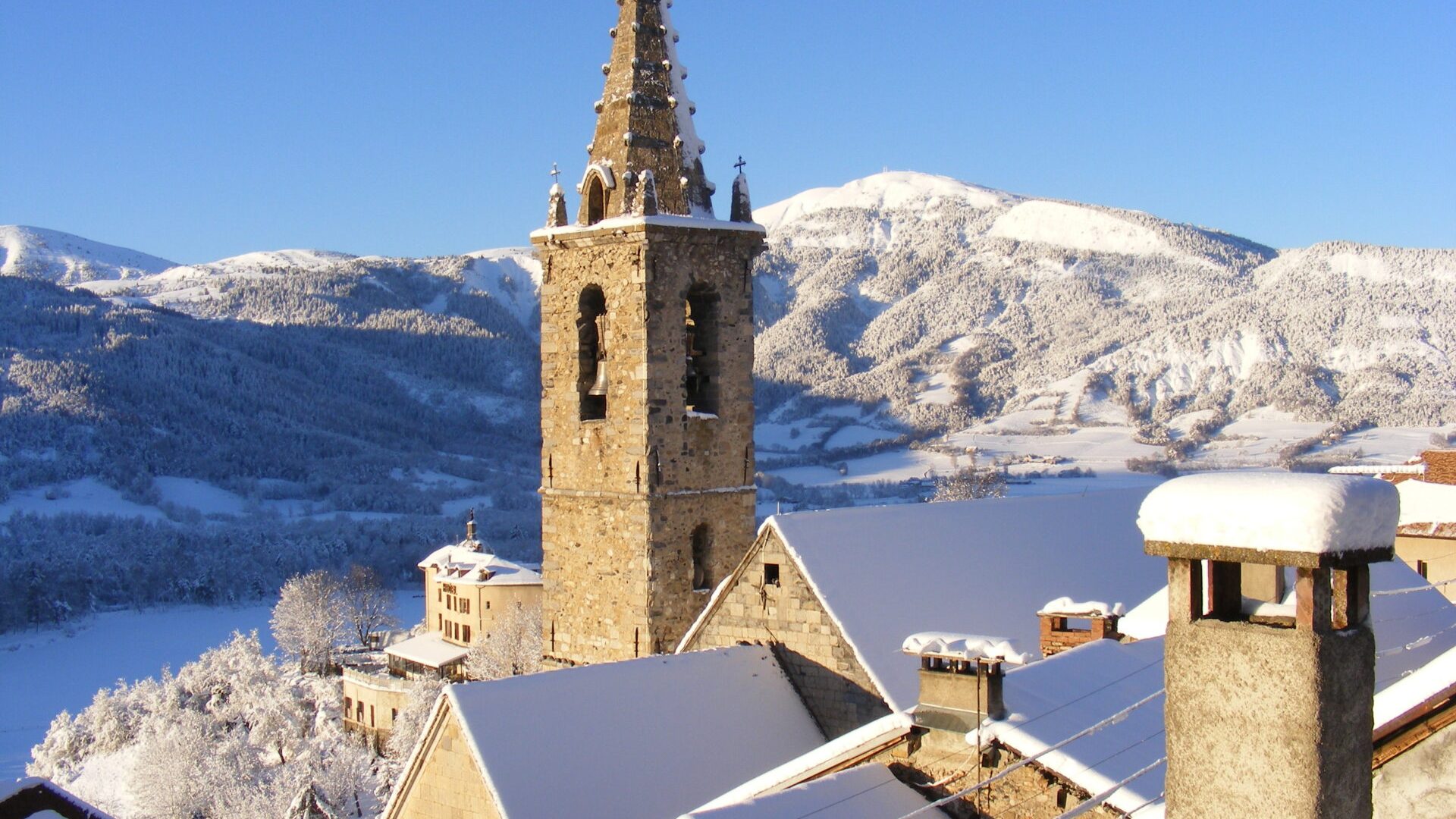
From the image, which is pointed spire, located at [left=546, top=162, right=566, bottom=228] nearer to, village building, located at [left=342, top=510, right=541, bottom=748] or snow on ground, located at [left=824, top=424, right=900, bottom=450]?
village building, located at [left=342, top=510, right=541, bottom=748]

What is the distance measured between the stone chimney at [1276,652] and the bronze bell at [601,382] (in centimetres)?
1364

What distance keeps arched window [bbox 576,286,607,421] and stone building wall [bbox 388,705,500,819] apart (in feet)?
21.5

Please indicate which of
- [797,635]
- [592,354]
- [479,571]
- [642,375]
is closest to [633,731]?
[797,635]

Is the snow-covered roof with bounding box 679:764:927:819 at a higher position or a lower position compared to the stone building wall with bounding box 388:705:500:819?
higher

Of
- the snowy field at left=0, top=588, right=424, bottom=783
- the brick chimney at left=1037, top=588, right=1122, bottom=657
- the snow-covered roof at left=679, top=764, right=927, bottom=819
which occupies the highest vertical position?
the brick chimney at left=1037, top=588, right=1122, bottom=657

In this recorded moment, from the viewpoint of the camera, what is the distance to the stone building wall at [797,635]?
13.4 metres

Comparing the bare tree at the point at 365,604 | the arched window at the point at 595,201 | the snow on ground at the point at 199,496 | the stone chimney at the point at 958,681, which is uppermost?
the arched window at the point at 595,201

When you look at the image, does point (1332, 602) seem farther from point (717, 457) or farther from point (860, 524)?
point (717, 457)

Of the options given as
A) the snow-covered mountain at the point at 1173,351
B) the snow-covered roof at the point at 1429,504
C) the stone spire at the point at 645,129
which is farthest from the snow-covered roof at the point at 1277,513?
the snow-covered mountain at the point at 1173,351

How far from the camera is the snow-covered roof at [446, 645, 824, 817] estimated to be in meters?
11.2

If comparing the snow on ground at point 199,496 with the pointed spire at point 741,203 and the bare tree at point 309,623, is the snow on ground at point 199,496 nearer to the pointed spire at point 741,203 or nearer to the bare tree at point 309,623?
the bare tree at point 309,623

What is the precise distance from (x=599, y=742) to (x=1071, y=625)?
5.76 m

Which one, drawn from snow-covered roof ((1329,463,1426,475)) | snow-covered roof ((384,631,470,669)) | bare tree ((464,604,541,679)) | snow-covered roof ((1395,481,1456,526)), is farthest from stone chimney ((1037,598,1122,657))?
snow-covered roof ((384,631,470,669))

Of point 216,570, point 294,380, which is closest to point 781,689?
point 216,570
